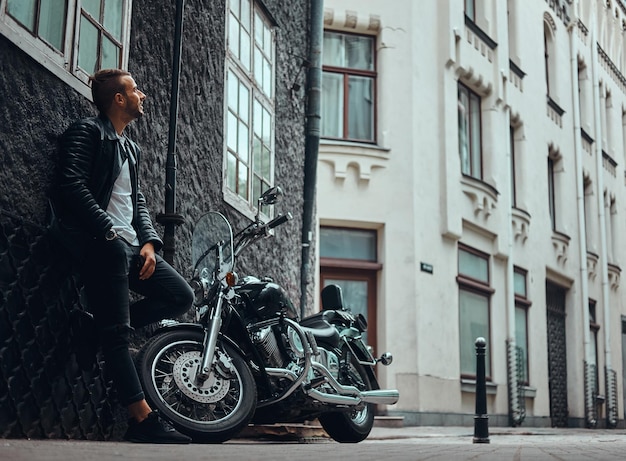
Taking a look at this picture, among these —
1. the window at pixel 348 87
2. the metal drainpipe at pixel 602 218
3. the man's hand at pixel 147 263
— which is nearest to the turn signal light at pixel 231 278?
the man's hand at pixel 147 263

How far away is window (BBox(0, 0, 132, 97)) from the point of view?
564 centimetres

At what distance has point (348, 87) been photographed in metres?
16.8

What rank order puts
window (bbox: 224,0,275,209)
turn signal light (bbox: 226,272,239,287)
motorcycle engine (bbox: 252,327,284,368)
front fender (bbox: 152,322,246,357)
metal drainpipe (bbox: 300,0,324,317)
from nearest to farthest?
front fender (bbox: 152,322,246,357) < turn signal light (bbox: 226,272,239,287) < motorcycle engine (bbox: 252,327,284,368) < window (bbox: 224,0,275,209) < metal drainpipe (bbox: 300,0,324,317)

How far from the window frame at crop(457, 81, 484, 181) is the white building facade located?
4 cm

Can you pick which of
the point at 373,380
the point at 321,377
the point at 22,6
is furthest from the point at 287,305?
the point at 22,6

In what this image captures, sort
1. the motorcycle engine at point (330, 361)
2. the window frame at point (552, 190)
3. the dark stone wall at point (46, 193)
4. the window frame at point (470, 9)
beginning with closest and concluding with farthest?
the dark stone wall at point (46, 193), the motorcycle engine at point (330, 361), the window frame at point (470, 9), the window frame at point (552, 190)

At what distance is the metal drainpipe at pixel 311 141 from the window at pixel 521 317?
9.66m

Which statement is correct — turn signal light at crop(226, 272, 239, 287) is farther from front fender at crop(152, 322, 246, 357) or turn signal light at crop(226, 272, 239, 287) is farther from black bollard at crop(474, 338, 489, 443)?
black bollard at crop(474, 338, 489, 443)

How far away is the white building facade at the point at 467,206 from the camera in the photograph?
16.2m

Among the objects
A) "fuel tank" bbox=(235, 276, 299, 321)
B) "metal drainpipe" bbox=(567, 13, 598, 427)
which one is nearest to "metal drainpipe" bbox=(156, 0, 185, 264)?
"fuel tank" bbox=(235, 276, 299, 321)

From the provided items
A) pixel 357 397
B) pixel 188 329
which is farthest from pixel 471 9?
pixel 188 329

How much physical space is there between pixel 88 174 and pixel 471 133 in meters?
14.2

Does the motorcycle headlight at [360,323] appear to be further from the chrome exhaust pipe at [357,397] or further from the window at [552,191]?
the window at [552,191]

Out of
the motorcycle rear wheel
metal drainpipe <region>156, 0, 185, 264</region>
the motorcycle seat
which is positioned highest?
metal drainpipe <region>156, 0, 185, 264</region>
